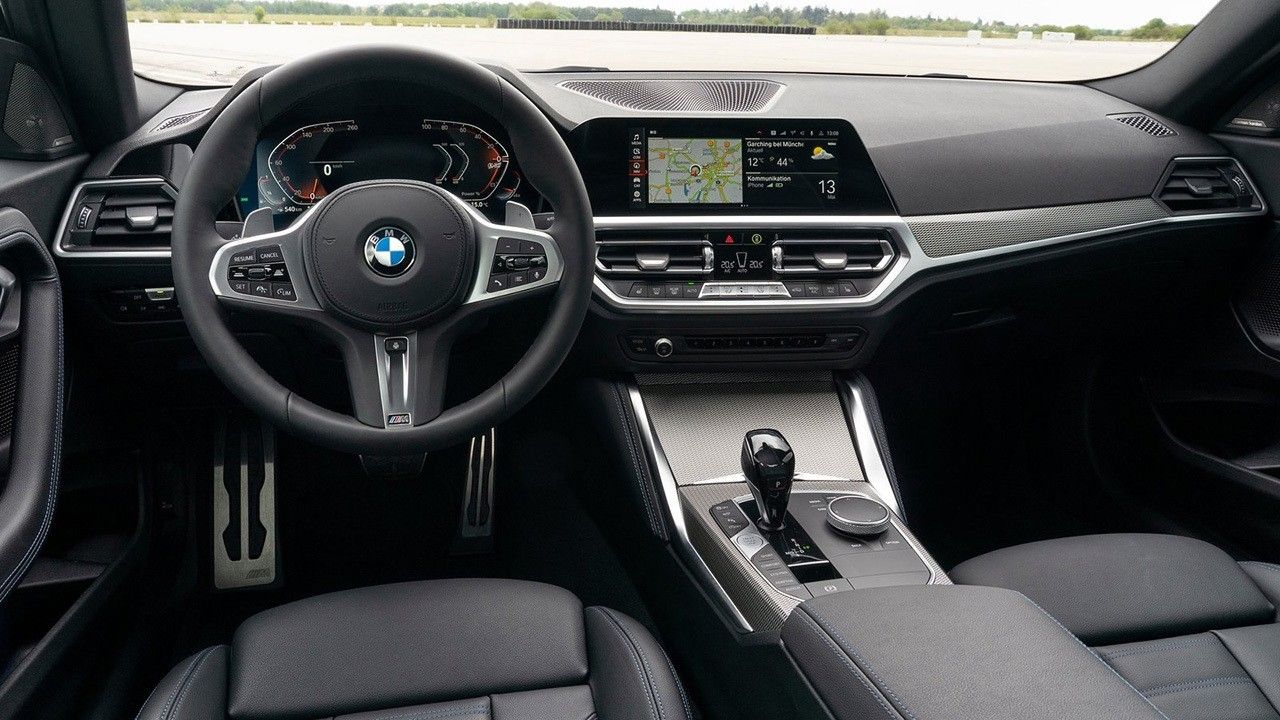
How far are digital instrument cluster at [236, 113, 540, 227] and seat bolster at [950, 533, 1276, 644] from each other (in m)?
1.08

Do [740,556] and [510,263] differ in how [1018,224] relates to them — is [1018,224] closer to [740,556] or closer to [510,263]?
[740,556]

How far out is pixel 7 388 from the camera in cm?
147

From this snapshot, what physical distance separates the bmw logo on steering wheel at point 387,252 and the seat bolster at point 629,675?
0.58m

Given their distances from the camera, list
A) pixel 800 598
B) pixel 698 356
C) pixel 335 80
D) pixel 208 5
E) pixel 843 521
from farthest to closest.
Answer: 1. pixel 698 356
2. pixel 208 5
3. pixel 843 521
4. pixel 800 598
5. pixel 335 80

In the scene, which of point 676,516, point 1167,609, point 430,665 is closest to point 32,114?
point 430,665

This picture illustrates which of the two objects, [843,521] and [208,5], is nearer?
[843,521]

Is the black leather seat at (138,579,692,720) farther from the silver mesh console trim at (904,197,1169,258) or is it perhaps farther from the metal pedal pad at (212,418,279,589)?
the silver mesh console trim at (904,197,1169,258)

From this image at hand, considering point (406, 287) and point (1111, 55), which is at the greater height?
point (1111, 55)

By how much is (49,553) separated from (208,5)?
3.44ft

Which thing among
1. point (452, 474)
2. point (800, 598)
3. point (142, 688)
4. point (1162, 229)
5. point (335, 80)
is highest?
point (335, 80)

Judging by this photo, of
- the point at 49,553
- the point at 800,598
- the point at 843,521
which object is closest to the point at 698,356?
the point at 843,521

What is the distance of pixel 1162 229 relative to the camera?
84.0 inches

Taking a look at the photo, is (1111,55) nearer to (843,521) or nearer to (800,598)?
(843,521)

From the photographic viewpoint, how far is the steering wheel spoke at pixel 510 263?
1437 millimetres
